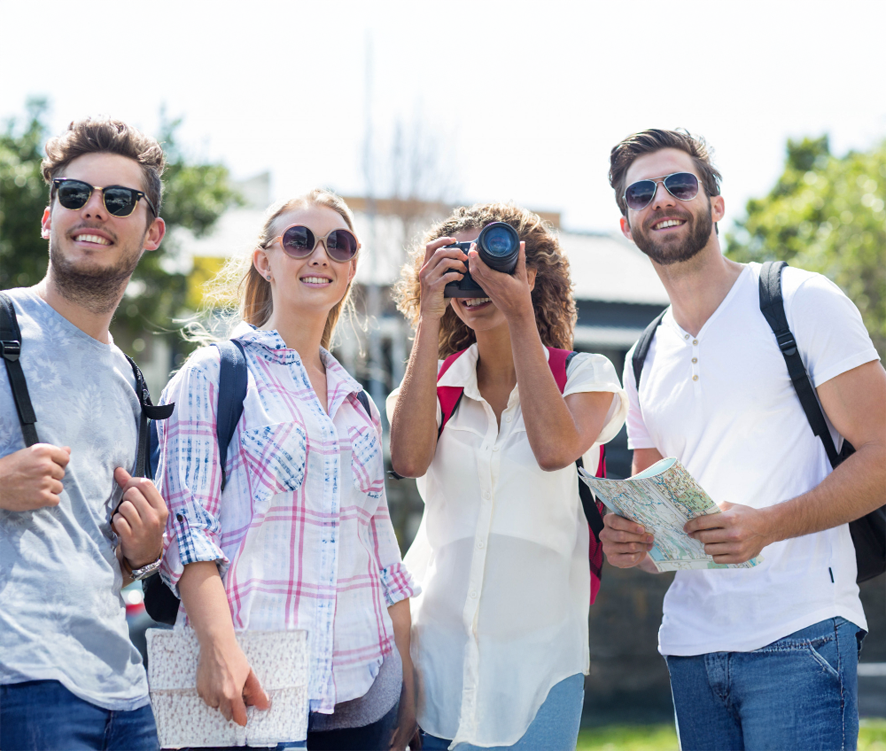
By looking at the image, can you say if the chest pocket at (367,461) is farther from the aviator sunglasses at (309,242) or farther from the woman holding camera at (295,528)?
the aviator sunglasses at (309,242)

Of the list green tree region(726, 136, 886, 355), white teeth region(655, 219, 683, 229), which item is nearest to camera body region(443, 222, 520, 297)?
white teeth region(655, 219, 683, 229)

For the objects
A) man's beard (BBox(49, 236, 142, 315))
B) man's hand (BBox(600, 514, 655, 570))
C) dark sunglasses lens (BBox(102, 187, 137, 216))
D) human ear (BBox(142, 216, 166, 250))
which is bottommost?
man's hand (BBox(600, 514, 655, 570))

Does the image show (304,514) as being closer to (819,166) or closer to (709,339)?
(709,339)

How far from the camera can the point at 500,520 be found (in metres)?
2.63

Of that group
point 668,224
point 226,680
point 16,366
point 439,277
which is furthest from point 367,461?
point 668,224

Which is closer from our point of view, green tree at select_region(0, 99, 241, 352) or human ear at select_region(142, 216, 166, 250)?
human ear at select_region(142, 216, 166, 250)

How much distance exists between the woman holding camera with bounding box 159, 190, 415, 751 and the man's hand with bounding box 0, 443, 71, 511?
30 cm

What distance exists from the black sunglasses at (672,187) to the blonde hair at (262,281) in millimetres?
969

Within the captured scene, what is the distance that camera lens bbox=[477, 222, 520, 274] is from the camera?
2.64 m

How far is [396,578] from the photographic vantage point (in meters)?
2.63

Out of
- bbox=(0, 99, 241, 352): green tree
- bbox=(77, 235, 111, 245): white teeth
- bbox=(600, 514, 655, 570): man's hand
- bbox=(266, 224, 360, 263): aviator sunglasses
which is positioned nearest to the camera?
bbox=(77, 235, 111, 245): white teeth

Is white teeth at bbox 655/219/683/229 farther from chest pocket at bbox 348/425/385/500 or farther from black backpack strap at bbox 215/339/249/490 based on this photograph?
black backpack strap at bbox 215/339/249/490

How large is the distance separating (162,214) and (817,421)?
41.1 ft

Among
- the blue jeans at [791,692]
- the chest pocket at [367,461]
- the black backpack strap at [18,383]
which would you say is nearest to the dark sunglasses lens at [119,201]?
the black backpack strap at [18,383]
